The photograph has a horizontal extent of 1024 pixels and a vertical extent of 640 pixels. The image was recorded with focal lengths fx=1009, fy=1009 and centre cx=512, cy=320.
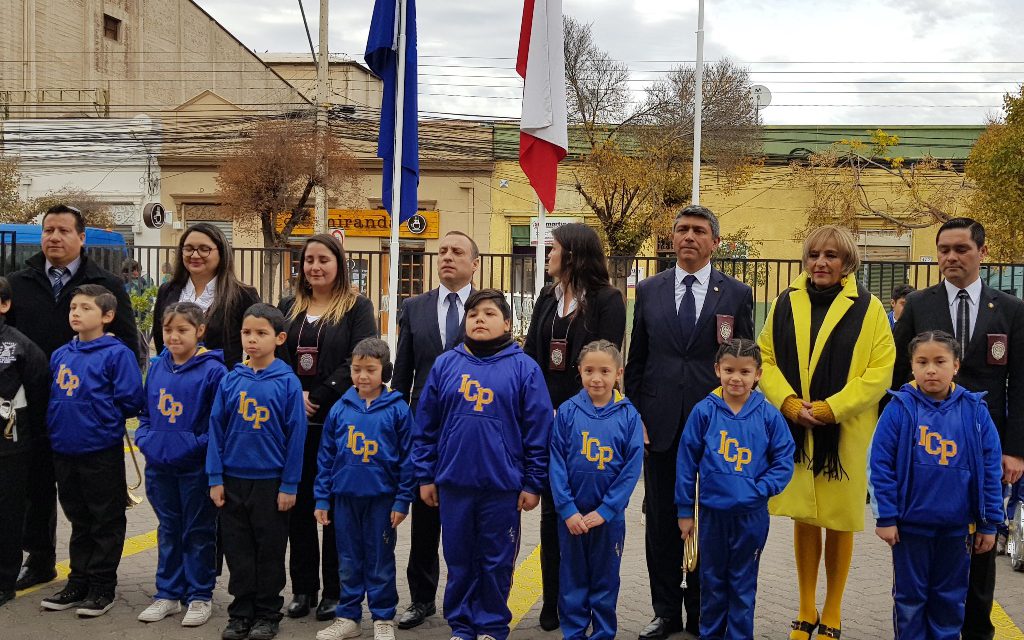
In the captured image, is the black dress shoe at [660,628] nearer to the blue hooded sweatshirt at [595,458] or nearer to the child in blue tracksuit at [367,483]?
the blue hooded sweatshirt at [595,458]

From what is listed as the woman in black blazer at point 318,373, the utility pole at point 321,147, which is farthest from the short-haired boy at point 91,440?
the utility pole at point 321,147

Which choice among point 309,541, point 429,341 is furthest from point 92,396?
point 429,341

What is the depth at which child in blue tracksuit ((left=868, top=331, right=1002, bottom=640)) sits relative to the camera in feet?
14.8

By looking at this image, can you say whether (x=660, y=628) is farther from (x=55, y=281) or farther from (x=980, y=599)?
(x=55, y=281)

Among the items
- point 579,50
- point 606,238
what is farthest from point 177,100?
point 606,238

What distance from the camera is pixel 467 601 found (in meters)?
4.88

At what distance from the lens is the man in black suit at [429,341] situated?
546cm

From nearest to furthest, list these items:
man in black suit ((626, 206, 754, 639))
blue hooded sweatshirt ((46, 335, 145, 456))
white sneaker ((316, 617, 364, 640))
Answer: white sneaker ((316, 617, 364, 640))
man in black suit ((626, 206, 754, 639))
blue hooded sweatshirt ((46, 335, 145, 456))

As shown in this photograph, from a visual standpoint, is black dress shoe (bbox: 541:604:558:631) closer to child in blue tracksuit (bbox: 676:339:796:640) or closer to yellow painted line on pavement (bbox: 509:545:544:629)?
yellow painted line on pavement (bbox: 509:545:544:629)

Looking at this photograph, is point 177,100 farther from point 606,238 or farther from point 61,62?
point 606,238

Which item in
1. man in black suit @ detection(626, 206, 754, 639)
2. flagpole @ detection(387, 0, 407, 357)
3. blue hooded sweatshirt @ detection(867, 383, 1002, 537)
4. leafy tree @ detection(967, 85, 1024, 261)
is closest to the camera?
blue hooded sweatshirt @ detection(867, 383, 1002, 537)

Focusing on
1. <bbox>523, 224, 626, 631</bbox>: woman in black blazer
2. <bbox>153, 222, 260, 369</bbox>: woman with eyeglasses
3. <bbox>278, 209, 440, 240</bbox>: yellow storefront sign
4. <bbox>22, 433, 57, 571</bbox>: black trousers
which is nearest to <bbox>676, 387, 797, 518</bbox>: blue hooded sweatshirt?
<bbox>523, 224, 626, 631</bbox>: woman in black blazer

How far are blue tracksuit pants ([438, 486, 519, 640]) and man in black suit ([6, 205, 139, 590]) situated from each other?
7.81 feet

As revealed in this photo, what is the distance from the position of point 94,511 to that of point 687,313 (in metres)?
3.34
